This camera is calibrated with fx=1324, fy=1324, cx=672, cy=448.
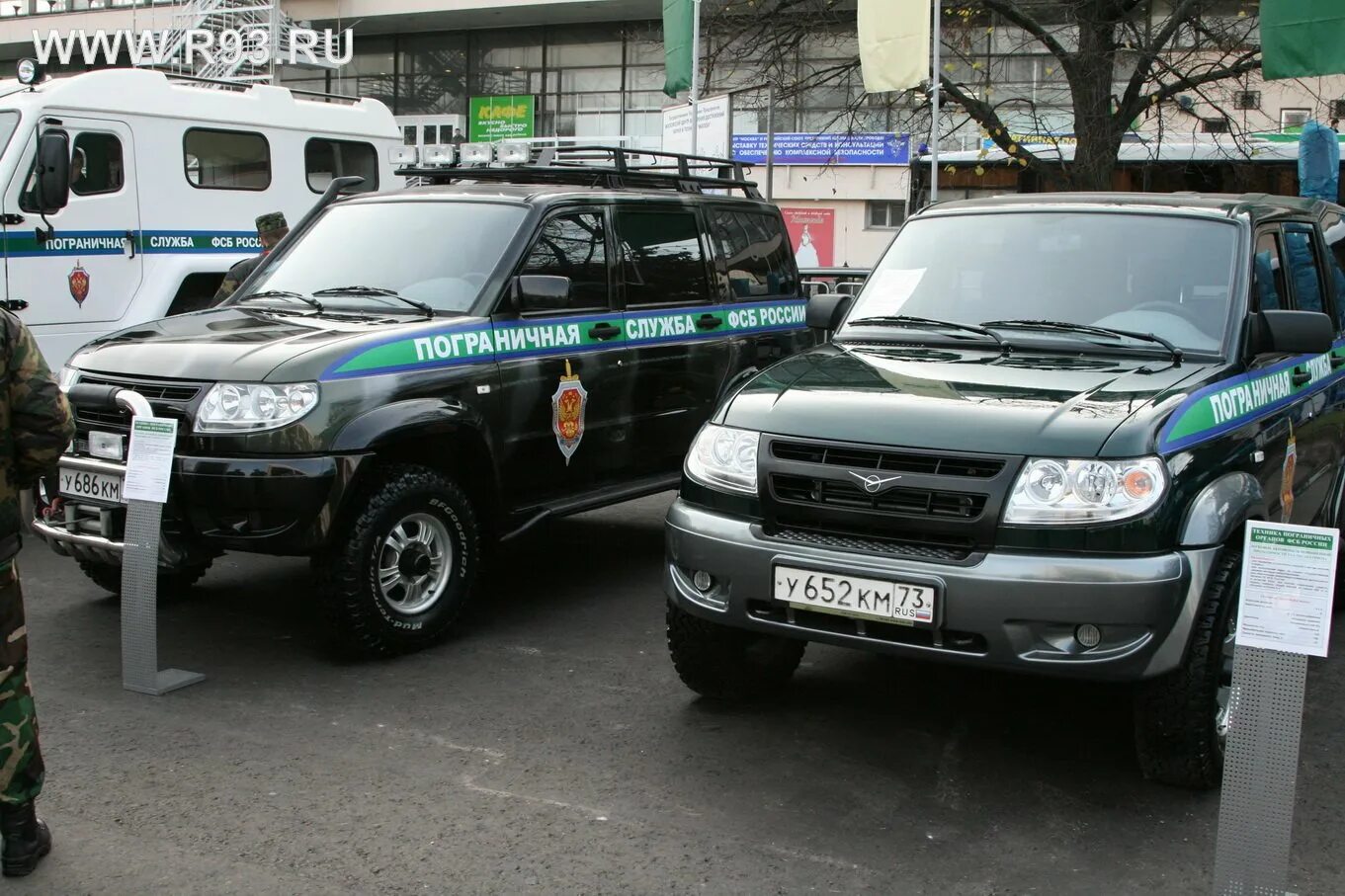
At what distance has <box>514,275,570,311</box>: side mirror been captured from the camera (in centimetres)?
585

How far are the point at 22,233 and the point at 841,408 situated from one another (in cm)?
805

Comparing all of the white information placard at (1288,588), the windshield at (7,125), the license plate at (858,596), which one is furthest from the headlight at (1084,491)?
the windshield at (7,125)

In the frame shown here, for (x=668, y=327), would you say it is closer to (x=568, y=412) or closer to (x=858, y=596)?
(x=568, y=412)

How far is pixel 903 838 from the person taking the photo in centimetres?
385

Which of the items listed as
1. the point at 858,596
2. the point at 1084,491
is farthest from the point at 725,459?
the point at 1084,491

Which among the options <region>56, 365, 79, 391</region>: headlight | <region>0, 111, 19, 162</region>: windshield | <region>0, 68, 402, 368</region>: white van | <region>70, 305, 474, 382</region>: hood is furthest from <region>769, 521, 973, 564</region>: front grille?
<region>0, 111, 19, 162</region>: windshield

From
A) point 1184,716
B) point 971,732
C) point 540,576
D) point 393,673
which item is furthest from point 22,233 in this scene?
point 1184,716

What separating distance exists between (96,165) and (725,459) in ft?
26.6

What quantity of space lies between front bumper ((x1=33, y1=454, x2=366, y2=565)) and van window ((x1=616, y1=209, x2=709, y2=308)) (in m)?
2.10

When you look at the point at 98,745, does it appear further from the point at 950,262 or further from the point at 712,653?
the point at 950,262

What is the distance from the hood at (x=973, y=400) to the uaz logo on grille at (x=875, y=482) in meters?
0.11

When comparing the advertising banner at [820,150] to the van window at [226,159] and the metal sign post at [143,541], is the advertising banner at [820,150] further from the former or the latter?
the metal sign post at [143,541]

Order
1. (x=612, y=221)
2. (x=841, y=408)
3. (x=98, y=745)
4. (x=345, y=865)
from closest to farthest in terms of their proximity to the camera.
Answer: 1. (x=345, y=865)
2. (x=841, y=408)
3. (x=98, y=745)
4. (x=612, y=221)

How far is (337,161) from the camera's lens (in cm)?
1284
